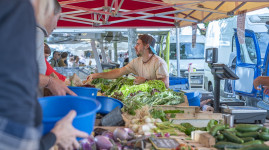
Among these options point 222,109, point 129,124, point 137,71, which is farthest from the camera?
point 137,71

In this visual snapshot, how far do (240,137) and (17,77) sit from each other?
7.26 feet

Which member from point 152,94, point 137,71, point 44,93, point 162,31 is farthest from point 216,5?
point 162,31

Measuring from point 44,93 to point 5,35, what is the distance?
1.59 meters

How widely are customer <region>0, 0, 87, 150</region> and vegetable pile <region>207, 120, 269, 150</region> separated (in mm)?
1755

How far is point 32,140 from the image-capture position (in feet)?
3.67

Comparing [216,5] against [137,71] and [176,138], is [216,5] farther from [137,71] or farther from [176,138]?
[176,138]

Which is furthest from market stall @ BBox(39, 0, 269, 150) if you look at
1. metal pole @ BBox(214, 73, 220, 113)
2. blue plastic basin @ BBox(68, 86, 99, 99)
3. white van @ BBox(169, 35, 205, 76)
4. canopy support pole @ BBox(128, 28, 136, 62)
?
white van @ BBox(169, 35, 205, 76)

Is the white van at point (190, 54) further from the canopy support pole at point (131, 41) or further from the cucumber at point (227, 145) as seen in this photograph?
the cucumber at point (227, 145)

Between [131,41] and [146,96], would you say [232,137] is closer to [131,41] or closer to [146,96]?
[146,96]

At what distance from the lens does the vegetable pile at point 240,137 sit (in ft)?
7.56

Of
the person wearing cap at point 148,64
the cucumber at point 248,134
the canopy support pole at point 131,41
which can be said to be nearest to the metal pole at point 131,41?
the canopy support pole at point 131,41

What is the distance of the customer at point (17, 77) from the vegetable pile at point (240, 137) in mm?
1755

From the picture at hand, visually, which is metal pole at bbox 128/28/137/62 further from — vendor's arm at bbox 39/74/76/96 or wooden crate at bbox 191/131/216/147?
vendor's arm at bbox 39/74/76/96

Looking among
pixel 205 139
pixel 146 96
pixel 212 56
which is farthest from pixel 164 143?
pixel 212 56
